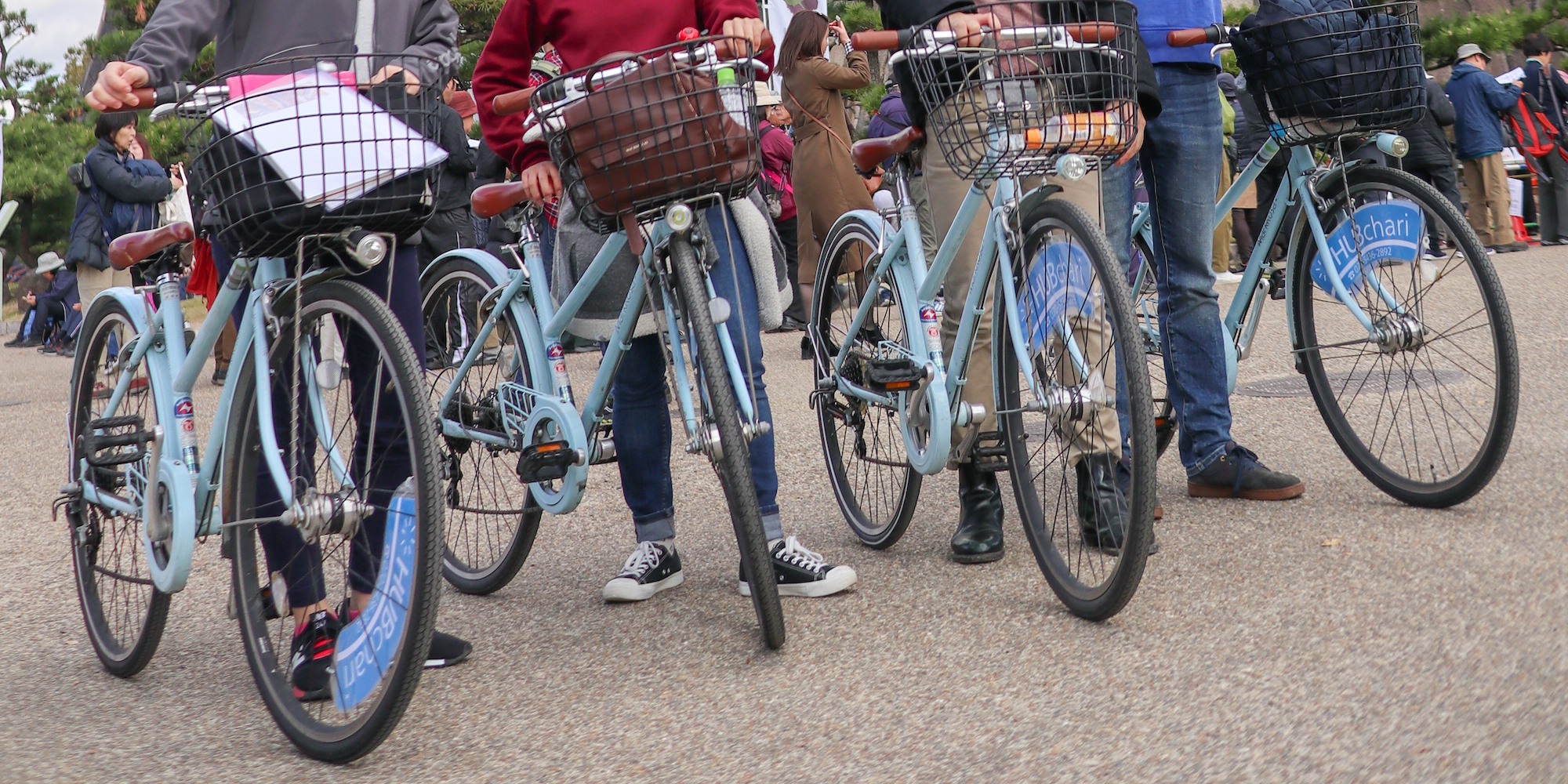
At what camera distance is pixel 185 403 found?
331cm

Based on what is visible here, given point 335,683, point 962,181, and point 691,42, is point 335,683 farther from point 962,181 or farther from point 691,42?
point 962,181

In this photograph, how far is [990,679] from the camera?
296cm

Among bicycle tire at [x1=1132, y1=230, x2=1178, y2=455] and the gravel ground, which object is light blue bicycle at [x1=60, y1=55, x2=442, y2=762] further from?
bicycle tire at [x1=1132, y1=230, x2=1178, y2=455]

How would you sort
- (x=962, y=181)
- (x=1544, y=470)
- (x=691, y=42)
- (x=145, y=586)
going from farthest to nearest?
1. (x=1544, y=470)
2. (x=962, y=181)
3. (x=145, y=586)
4. (x=691, y=42)

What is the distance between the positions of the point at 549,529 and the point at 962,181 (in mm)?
1847

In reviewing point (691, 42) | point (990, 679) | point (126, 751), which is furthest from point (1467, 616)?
point (126, 751)

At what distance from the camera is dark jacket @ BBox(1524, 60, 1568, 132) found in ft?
45.3

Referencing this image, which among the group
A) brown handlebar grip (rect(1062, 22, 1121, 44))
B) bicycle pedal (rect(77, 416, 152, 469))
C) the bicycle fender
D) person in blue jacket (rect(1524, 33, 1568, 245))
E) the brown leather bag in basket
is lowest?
person in blue jacket (rect(1524, 33, 1568, 245))

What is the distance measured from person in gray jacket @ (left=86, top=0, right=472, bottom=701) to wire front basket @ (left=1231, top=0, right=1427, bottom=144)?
2.16 meters

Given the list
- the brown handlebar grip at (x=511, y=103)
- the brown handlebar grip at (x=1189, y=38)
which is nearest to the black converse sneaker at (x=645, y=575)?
the brown handlebar grip at (x=511, y=103)

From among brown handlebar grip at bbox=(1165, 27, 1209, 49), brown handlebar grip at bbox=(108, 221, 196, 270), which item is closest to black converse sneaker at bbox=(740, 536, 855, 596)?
brown handlebar grip at bbox=(108, 221, 196, 270)

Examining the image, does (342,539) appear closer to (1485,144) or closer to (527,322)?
(527,322)

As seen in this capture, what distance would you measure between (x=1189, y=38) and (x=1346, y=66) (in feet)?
1.36

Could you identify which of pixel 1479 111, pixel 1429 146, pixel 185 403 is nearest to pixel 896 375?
pixel 185 403
